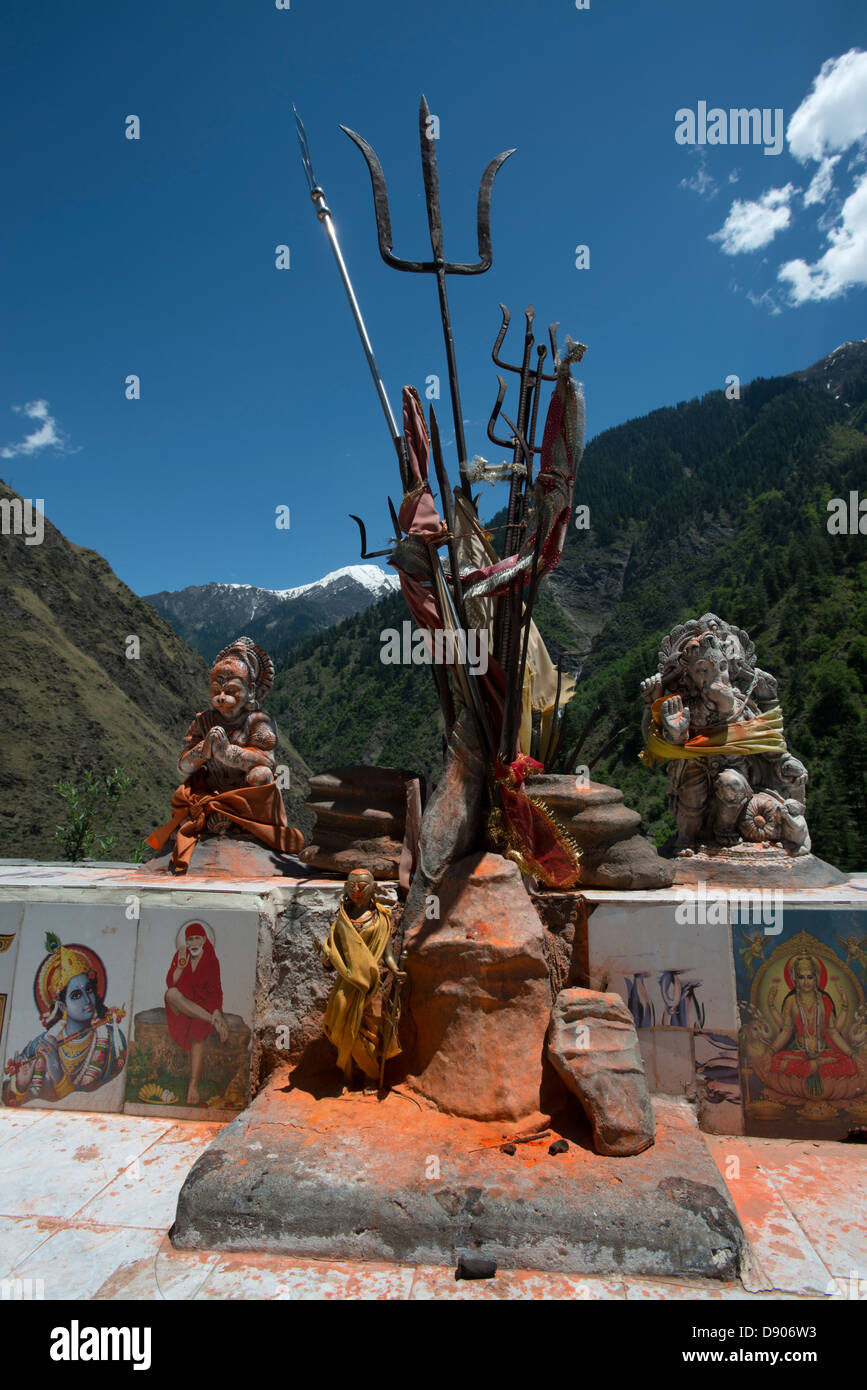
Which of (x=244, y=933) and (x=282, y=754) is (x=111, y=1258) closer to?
(x=244, y=933)

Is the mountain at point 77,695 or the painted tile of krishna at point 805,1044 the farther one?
the mountain at point 77,695

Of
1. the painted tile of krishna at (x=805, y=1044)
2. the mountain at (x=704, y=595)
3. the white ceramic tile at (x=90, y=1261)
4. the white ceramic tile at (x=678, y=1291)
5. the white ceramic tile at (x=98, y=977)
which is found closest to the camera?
the white ceramic tile at (x=678, y=1291)

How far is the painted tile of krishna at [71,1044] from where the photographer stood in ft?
17.3

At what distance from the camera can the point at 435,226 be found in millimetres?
5098

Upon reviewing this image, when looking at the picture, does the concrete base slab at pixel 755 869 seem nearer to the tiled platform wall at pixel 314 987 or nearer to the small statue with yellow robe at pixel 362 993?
the tiled platform wall at pixel 314 987

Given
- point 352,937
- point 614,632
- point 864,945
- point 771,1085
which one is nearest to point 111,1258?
point 352,937

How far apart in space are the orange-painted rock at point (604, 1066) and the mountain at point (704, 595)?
20.9 meters

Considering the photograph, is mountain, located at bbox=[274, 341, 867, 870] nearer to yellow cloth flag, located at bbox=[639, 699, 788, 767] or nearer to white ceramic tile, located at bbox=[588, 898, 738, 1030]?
yellow cloth flag, located at bbox=[639, 699, 788, 767]

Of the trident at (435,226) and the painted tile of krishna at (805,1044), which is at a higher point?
the trident at (435,226)

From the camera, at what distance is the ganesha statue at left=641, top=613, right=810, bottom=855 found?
245 inches

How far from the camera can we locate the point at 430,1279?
341 centimetres

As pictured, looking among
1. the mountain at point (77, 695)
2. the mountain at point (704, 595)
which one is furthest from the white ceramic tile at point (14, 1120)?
the mountain at point (77, 695)

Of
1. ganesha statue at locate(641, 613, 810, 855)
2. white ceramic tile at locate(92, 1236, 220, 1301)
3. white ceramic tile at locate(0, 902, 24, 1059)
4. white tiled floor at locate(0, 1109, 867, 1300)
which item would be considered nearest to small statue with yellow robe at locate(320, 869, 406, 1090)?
white tiled floor at locate(0, 1109, 867, 1300)

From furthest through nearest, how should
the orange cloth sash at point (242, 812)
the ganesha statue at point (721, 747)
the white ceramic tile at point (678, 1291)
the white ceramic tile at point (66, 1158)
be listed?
1. the orange cloth sash at point (242, 812)
2. the ganesha statue at point (721, 747)
3. the white ceramic tile at point (66, 1158)
4. the white ceramic tile at point (678, 1291)
